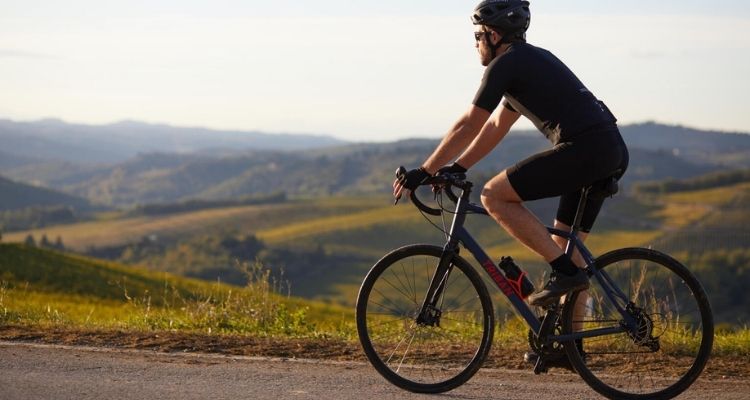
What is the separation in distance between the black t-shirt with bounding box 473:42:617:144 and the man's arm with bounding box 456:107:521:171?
0.30m

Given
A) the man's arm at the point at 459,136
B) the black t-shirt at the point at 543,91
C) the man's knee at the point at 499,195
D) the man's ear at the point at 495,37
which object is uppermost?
the man's ear at the point at 495,37

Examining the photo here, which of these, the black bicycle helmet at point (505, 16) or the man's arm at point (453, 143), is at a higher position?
the black bicycle helmet at point (505, 16)

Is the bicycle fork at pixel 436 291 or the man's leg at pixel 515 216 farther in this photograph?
the bicycle fork at pixel 436 291

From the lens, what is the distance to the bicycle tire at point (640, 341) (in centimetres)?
543

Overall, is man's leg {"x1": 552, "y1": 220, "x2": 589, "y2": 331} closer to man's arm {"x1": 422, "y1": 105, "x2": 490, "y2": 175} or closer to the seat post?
the seat post

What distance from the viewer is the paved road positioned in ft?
17.7

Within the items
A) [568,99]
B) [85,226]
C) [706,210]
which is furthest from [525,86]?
[85,226]

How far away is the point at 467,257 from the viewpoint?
5895 mm

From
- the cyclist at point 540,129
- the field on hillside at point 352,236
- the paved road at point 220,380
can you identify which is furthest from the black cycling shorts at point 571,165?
the field on hillside at point 352,236

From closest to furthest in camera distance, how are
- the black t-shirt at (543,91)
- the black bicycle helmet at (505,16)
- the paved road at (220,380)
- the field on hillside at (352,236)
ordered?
the black t-shirt at (543,91), the black bicycle helmet at (505,16), the paved road at (220,380), the field on hillside at (352,236)

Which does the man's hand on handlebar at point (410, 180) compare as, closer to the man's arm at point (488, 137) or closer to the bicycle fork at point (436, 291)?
the man's arm at point (488, 137)

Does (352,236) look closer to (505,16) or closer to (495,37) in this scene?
(495,37)

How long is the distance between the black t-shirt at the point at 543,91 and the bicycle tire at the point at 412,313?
1053mm

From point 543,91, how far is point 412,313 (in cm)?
169
